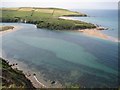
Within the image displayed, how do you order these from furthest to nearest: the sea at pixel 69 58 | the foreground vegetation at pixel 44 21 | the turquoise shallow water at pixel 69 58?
the foreground vegetation at pixel 44 21 < the turquoise shallow water at pixel 69 58 < the sea at pixel 69 58

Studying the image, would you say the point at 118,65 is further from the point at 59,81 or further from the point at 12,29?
the point at 12,29

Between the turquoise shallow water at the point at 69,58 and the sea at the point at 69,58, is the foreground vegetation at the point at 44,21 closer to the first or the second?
the turquoise shallow water at the point at 69,58

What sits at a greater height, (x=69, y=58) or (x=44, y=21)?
(x=44, y=21)

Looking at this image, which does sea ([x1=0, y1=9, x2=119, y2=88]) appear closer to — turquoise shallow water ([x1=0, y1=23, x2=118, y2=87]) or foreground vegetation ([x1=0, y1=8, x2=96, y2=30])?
turquoise shallow water ([x1=0, y1=23, x2=118, y2=87])

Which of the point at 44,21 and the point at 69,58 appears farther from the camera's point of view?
the point at 44,21

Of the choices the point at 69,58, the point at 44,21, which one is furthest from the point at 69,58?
the point at 44,21

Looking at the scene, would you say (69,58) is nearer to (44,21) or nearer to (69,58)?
(69,58)

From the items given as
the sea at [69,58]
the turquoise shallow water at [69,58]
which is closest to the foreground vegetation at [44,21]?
the turquoise shallow water at [69,58]

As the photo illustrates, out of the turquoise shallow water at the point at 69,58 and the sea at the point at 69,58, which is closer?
the sea at the point at 69,58
